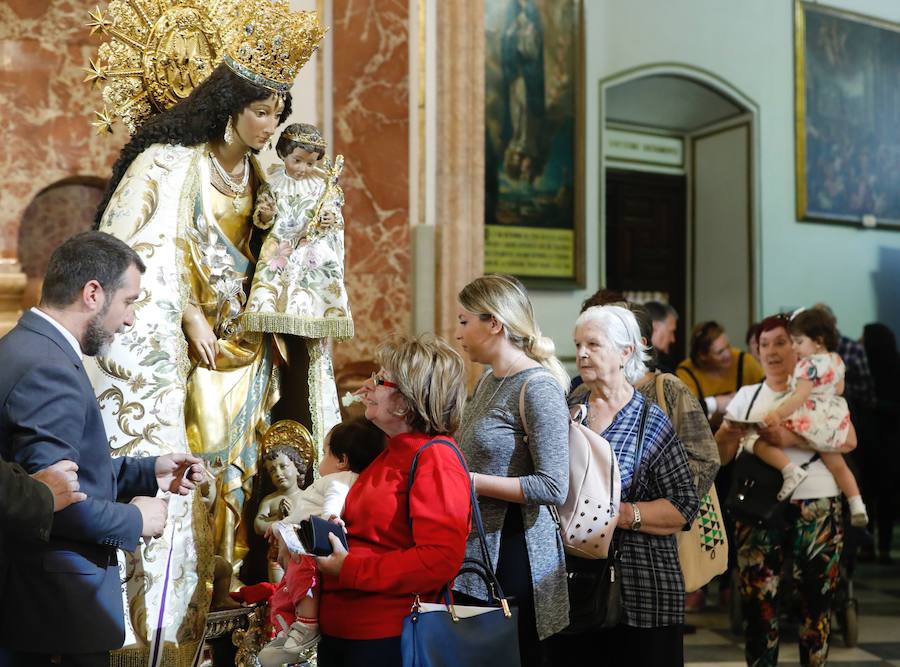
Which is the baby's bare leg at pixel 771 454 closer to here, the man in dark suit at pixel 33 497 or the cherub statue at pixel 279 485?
the cherub statue at pixel 279 485

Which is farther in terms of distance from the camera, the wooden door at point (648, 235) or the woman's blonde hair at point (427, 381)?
the wooden door at point (648, 235)

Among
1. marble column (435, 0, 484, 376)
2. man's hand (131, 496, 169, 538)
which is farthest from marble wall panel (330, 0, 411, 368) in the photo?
man's hand (131, 496, 169, 538)

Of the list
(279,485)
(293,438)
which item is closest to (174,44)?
(293,438)

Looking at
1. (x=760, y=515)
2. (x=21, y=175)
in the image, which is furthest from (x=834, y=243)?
(x=21, y=175)

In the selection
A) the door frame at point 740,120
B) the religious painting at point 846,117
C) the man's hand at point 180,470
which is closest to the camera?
the man's hand at point 180,470

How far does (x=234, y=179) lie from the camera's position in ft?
13.2

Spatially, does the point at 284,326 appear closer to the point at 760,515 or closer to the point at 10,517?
the point at 10,517

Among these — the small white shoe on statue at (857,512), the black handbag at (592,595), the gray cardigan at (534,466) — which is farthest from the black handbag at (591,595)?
the small white shoe on statue at (857,512)

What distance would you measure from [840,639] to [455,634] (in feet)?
13.9

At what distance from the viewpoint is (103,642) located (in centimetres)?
251

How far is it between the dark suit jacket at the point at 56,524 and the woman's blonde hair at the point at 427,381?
0.74 m

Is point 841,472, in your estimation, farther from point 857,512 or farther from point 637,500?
point 637,500

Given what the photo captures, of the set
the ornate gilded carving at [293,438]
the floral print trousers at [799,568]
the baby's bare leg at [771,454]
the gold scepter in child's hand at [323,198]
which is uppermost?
the gold scepter in child's hand at [323,198]

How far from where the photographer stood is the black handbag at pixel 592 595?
3121 millimetres
